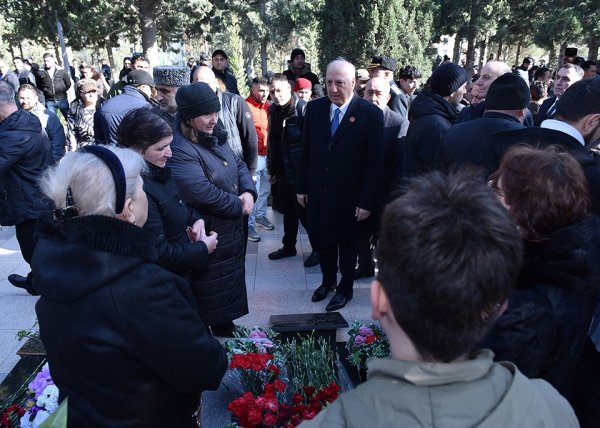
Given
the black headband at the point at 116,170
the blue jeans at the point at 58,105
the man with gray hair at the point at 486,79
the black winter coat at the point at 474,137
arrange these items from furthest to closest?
the blue jeans at the point at 58,105, the man with gray hair at the point at 486,79, the black winter coat at the point at 474,137, the black headband at the point at 116,170

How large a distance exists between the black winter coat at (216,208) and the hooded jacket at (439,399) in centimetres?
227

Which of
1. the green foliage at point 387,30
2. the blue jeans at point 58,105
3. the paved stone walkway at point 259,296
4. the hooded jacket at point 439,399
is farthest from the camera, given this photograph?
the green foliage at point 387,30

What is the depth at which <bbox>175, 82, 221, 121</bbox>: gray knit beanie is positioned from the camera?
9.92ft

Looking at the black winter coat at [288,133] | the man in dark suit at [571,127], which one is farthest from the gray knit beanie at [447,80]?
the man in dark suit at [571,127]

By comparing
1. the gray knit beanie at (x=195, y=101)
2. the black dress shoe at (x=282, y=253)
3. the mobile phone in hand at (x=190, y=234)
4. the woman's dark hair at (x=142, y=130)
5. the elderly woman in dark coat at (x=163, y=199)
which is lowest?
the black dress shoe at (x=282, y=253)

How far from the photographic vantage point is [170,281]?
1.55 metres

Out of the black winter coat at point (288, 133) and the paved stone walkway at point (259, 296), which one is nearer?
the paved stone walkway at point (259, 296)

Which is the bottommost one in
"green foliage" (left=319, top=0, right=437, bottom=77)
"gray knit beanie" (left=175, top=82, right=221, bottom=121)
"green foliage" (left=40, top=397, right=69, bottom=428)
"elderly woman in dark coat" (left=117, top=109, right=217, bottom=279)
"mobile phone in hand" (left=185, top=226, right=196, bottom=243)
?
"green foliage" (left=40, top=397, right=69, bottom=428)

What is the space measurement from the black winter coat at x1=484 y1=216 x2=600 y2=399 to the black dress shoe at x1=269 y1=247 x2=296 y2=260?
4.02 metres

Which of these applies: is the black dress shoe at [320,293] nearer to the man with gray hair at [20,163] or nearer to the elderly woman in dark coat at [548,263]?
the man with gray hair at [20,163]

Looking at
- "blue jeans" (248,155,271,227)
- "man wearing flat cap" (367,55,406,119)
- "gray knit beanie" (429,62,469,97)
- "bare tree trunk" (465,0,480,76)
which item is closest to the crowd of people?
"gray knit beanie" (429,62,469,97)

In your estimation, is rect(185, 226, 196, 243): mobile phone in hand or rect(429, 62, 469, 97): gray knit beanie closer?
rect(185, 226, 196, 243): mobile phone in hand

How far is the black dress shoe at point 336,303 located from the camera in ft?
13.6

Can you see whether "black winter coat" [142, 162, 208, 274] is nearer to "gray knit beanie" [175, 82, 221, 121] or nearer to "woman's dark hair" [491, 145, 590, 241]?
"gray knit beanie" [175, 82, 221, 121]
